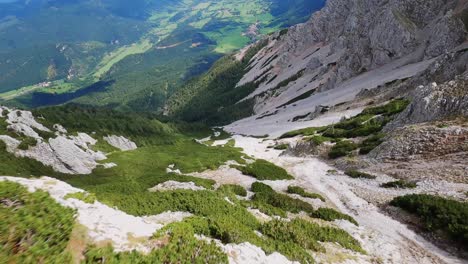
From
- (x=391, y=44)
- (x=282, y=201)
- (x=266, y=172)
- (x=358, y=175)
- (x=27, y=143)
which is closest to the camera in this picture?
(x=282, y=201)

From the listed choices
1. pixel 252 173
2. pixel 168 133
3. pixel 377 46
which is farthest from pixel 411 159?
pixel 168 133

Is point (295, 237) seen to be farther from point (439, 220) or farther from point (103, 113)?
point (103, 113)

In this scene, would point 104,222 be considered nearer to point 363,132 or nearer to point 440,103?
point 440,103

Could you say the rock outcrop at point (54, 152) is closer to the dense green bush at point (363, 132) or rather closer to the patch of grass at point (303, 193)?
the patch of grass at point (303, 193)

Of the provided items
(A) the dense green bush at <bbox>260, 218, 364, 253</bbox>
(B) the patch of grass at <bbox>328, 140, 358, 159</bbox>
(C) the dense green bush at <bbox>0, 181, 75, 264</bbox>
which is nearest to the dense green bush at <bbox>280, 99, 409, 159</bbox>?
(B) the patch of grass at <bbox>328, 140, 358, 159</bbox>

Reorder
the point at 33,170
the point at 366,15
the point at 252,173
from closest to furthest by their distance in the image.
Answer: the point at 252,173
the point at 33,170
the point at 366,15

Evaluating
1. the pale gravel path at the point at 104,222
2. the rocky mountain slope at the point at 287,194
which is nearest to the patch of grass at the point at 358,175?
the rocky mountain slope at the point at 287,194

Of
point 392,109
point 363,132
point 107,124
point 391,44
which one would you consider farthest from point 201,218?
point 391,44

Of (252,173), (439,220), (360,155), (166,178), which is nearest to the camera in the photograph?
(439,220)
